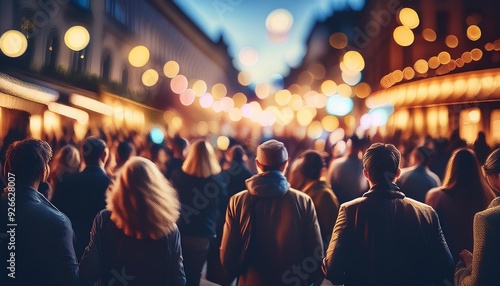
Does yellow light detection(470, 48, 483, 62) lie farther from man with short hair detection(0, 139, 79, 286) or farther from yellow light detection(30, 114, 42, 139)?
man with short hair detection(0, 139, 79, 286)

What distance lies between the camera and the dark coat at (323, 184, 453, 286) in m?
3.24

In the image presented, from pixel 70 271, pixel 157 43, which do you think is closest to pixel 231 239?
pixel 70 271

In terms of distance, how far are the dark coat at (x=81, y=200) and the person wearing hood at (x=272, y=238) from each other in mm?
1449

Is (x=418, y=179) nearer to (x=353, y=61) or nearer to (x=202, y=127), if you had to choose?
(x=353, y=61)

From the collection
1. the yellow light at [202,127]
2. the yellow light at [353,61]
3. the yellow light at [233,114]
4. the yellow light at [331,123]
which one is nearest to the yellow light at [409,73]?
the yellow light at [233,114]

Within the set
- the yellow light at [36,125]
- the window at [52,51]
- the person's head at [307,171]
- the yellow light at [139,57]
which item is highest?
the window at [52,51]

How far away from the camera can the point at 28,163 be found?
129 inches

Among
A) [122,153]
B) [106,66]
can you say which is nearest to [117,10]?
[106,66]

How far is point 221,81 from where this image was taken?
95.0 m

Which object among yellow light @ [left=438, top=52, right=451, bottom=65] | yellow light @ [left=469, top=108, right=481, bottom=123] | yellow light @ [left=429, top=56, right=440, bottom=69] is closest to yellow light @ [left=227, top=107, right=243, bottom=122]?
yellow light @ [left=429, top=56, right=440, bottom=69]

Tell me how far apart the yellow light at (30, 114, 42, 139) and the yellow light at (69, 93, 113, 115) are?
186 cm

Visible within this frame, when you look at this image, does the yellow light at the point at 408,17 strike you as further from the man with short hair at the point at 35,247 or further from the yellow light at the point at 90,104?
the yellow light at the point at 90,104

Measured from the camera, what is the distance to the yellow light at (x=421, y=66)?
3816cm

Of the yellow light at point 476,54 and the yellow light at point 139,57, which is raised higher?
the yellow light at point 476,54
